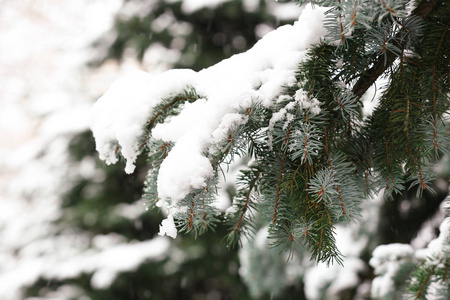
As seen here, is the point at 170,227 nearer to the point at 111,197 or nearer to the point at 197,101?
the point at 197,101

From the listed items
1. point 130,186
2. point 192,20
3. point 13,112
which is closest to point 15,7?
point 13,112

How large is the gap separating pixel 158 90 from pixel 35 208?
3.32 m

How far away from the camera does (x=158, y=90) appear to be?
75 centimetres

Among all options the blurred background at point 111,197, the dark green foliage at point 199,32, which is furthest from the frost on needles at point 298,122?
the dark green foliage at point 199,32

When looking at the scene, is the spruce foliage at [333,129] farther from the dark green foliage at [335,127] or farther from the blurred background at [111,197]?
the blurred background at [111,197]

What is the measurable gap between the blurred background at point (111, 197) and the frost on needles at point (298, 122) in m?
2.26

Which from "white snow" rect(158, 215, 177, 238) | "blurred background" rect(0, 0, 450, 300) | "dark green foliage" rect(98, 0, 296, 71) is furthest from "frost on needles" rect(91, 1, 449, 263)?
"dark green foliage" rect(98, 0, 296, 71)

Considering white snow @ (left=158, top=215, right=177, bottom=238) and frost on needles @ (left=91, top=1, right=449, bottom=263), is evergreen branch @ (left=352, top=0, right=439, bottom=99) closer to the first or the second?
frost on needles @ (left=91, top=1, right=449, bottom=263)

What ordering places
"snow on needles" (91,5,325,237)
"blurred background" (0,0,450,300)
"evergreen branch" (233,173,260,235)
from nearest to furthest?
1. "snow on needles" (91,5,325,237)
2. "evergreen branch" (233,173,260,235)
3. "blurred background" (0,0,450,300)

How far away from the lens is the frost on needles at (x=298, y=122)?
594 millimetres

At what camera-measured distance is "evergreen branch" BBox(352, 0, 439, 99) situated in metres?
0.66

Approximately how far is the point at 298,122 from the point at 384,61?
0.78ft

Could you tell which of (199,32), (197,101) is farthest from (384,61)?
(199,32)

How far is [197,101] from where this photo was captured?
0.71 meters
